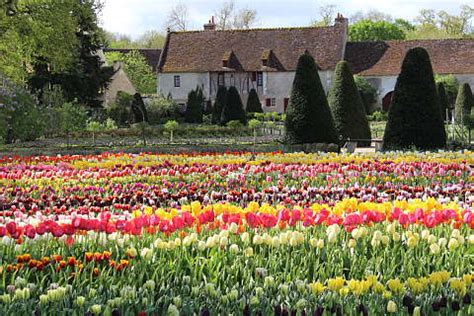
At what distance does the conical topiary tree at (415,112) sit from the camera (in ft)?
66.0

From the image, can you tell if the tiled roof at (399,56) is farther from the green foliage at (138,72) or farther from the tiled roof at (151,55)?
the tiled roof at (151,55)

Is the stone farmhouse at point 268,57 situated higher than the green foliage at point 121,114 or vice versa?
the stone farmhouse at point 268,57

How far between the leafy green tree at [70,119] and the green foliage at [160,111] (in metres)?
11.2

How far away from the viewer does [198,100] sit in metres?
52.7

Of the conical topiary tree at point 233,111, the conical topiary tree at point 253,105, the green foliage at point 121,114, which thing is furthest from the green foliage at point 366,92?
the green foliage at point 121,114

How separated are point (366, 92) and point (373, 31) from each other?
24926 millimetres

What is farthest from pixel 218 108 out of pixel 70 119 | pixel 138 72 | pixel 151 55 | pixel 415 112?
pixel 151 55

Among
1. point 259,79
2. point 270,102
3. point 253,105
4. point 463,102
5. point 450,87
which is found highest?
point 259,79

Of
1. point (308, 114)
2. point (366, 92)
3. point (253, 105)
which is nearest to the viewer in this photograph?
point (308, 114)

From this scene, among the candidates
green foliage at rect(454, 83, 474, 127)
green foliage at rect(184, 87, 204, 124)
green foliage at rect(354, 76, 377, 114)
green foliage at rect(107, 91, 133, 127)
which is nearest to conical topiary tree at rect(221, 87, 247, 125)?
green foliage at rect(107, 91, 133, 127)

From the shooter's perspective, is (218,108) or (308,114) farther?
(218,108)

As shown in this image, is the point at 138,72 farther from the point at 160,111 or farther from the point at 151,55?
the point at 160,111

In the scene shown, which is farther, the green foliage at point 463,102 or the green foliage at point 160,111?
the green foliage at point 160,111

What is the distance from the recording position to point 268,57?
198 feet
